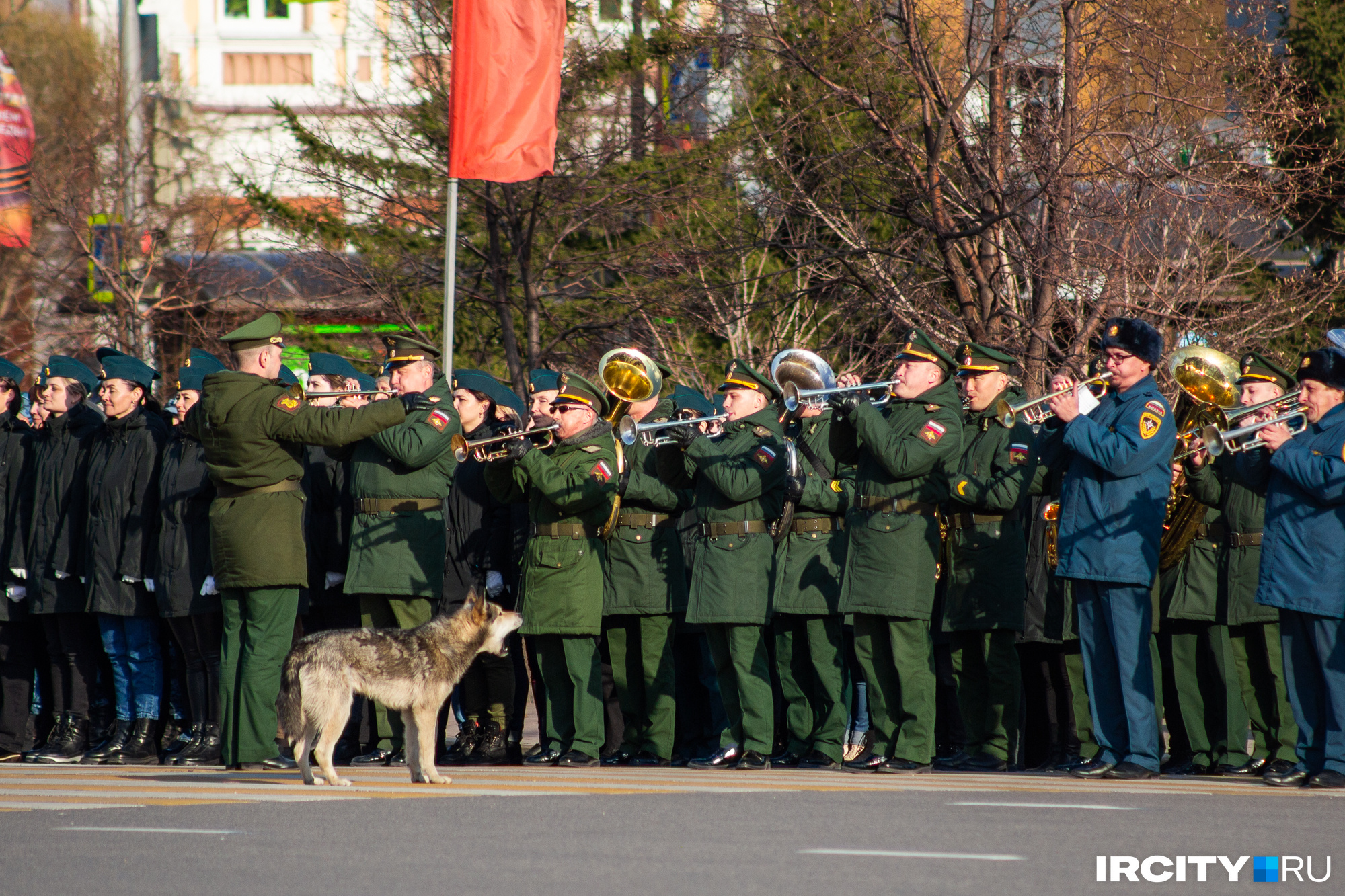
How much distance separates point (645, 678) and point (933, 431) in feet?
7.76

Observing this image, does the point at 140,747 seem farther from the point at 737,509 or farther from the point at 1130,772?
the point at 1130,772

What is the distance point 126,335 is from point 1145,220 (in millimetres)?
12557

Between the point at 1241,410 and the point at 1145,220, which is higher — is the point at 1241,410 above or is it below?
below

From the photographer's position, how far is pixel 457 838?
6465 mm

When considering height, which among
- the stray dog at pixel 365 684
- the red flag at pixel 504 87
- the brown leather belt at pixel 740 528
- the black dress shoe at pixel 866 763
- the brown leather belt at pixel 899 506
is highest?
the red flag at pixel 504 87

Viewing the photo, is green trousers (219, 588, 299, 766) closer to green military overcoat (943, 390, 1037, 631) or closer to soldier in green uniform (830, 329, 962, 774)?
soldier in green uniform (830, 329, 962, 774)

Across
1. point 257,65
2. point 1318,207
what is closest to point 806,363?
point 1318,207

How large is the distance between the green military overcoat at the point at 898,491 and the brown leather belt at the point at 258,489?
9.59 ft

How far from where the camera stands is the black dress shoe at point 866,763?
9711 mm

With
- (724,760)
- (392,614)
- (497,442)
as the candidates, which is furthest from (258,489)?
(724,760)

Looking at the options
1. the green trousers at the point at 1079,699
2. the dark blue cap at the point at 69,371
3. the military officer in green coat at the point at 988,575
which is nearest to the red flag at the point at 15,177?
the dark blue cap at the point at 69,371

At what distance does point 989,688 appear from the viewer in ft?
32.5

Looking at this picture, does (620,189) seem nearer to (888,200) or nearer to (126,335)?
(888,200)

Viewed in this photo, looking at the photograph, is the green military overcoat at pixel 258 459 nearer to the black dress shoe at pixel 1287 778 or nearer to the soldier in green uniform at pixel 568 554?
the soldier in green uniform at pixel 568 554
